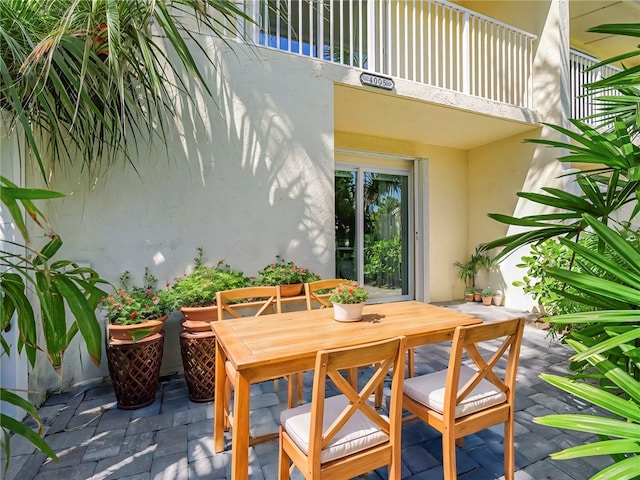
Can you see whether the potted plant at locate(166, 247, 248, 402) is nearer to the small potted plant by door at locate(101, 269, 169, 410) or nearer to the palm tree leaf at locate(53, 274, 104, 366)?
the small potted plant by door at locate(101, 269, 169, 410)

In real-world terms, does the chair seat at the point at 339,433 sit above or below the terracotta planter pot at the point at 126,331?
below

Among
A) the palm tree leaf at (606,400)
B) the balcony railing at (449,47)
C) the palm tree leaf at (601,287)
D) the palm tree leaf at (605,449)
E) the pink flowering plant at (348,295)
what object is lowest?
the palm tree leaf at (605,449)

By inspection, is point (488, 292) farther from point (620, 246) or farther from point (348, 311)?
point (620, 246)

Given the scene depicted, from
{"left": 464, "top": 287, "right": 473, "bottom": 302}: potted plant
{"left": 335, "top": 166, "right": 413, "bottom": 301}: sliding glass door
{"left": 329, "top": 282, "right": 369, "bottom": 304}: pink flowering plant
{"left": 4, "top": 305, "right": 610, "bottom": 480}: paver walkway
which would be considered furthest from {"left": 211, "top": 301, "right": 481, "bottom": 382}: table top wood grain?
{"left": 464, "top": 287, "right": 473, "bottom": 302}: potted plant

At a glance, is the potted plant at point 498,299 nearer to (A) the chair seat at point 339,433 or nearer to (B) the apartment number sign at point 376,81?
(B) the apartment number sign at point 376,81

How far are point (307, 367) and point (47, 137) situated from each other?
9.28 ft

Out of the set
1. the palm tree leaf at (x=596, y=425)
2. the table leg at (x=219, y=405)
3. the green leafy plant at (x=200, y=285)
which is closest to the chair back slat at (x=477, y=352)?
the palm tree leaf at (x=596, y=425)

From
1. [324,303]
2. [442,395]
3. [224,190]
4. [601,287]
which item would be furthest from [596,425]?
[224,190]

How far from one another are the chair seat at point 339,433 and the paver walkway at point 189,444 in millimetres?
521

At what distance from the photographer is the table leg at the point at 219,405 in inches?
77.3

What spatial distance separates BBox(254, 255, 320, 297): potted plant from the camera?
3.11 metres

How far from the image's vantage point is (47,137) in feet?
8.75

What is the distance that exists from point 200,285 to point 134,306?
1.66 ft

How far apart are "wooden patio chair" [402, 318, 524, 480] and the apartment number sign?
9.92ft
